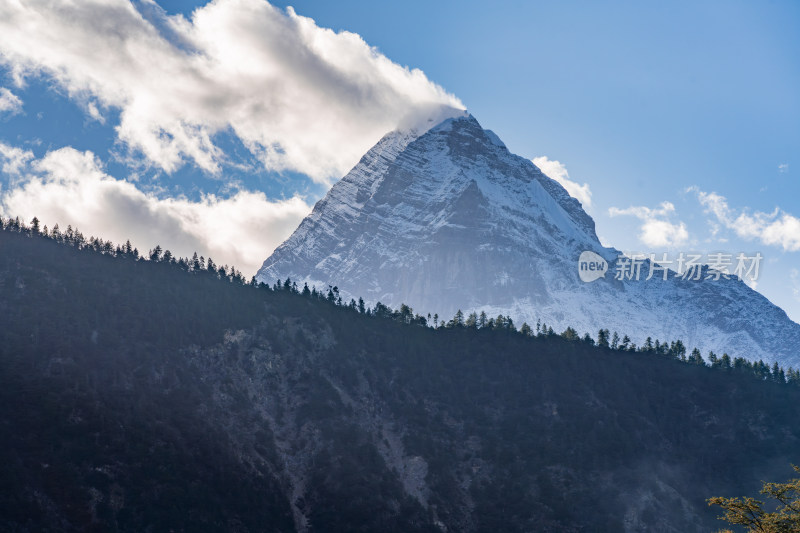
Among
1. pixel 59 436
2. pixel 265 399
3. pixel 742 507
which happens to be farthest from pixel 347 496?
pixel 742 507

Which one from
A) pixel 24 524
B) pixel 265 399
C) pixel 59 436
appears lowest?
pixel 24 524

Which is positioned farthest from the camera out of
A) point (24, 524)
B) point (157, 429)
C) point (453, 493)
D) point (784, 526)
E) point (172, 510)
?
point (453, 493)

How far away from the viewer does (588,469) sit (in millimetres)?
194000


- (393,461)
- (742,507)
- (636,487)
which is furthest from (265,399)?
(742,507)

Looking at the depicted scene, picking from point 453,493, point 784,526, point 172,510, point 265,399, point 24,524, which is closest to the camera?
point 784,526

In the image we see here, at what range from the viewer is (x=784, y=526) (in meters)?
55.1

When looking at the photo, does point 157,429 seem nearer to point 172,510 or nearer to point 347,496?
point 172,510

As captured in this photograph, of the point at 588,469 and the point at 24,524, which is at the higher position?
the point at 588,469

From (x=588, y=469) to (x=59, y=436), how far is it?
126110 mm

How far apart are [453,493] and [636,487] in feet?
159

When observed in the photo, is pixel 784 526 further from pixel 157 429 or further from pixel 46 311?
pixel 46 311

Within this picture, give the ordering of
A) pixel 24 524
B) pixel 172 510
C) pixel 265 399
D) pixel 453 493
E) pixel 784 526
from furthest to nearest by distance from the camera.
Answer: pixel 265 399 → pixel 453 493 → pixel 172 510 → pixel 24 524 → pixel 784 526

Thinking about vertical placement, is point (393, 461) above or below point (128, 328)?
below

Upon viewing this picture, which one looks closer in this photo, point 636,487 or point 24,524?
point 24,524
